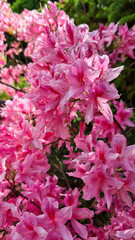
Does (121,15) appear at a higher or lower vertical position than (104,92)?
higher

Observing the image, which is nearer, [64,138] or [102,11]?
[64,138]

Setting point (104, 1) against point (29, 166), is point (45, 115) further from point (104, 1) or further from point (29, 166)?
point (104, 1)

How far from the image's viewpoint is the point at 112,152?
931 millimetres

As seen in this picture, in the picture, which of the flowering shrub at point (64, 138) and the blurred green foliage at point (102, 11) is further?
the blurred green foliage at point (102, 11)

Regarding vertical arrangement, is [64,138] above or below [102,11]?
below

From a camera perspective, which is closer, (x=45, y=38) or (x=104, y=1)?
(x=45, y=38)

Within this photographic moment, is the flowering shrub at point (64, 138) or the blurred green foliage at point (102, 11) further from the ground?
the blurred green foliage at point (102, 11)

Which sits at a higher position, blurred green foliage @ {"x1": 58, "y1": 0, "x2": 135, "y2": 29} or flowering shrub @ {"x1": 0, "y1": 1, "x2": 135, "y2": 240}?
blurred green foliage @ {"x1": 58, "y1": 0, "x2": 135, "y2": 29}

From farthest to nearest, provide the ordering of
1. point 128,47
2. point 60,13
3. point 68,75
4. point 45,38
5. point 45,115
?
point 128,47, point 60,13, point 45,38, point 45,115, point 68,75

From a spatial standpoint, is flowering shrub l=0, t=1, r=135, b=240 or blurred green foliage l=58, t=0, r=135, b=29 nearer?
flowering shrub l=0, t=1, r=135, b=240

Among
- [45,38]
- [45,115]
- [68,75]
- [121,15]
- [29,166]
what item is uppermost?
[121,15]

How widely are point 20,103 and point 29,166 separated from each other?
0.44 meters

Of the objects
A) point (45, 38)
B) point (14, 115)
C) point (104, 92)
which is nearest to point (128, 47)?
point (45, 38)

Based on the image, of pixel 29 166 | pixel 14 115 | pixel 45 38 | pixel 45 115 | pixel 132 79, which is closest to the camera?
pixel 45 115
